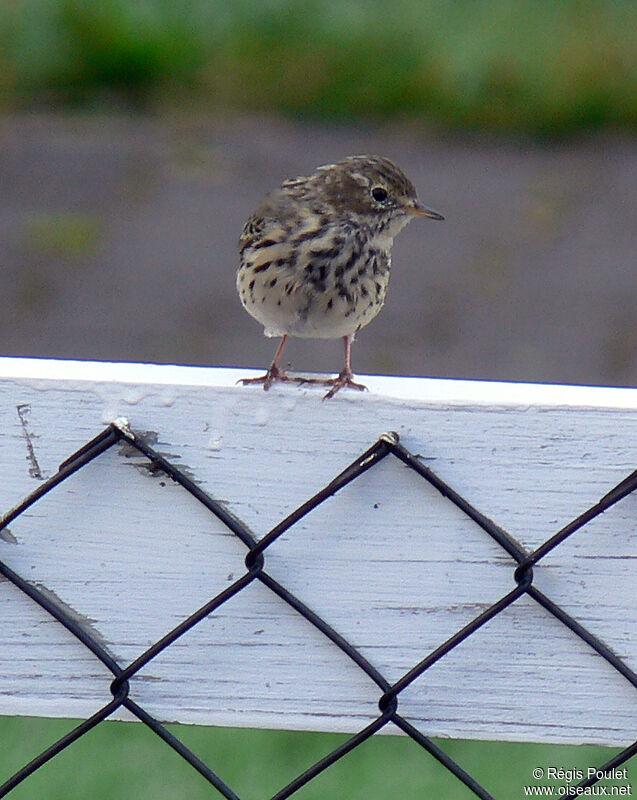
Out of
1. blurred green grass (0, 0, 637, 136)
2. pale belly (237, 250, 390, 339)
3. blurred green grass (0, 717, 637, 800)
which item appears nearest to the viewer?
pale belly (237, 250, 390, 339)

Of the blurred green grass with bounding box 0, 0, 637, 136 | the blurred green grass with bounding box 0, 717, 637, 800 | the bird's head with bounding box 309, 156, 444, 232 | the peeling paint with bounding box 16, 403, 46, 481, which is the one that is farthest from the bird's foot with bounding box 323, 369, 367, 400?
the blurred green grass with bounding box 0, 0, 637, 136

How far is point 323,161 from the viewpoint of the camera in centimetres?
843

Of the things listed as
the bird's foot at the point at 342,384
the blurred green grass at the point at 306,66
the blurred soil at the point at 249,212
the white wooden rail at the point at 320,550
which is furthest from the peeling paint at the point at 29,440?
the blurred green grass at the point at 306,66

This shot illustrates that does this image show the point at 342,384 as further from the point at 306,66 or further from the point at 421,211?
the point at 306,66

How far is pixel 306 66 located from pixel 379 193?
635cm

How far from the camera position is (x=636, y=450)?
1586mm

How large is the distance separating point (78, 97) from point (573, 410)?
27.7ft

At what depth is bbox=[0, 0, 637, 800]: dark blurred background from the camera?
6906 millimetres

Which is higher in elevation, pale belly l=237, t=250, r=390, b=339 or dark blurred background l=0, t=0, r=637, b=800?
dark blurred background l=0, t=0, r=637, b=800

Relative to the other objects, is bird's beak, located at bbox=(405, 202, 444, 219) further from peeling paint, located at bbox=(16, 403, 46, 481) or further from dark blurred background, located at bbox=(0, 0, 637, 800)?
dark blurred background, located at bbox=(0, 0, 637, 800)

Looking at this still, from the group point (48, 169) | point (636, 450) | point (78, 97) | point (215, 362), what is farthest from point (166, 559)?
point (78, 97)

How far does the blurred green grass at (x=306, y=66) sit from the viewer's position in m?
9.42

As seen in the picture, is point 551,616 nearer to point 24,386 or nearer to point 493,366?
point 24,386

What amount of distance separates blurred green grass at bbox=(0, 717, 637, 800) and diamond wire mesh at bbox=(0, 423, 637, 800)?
6.26 feet
